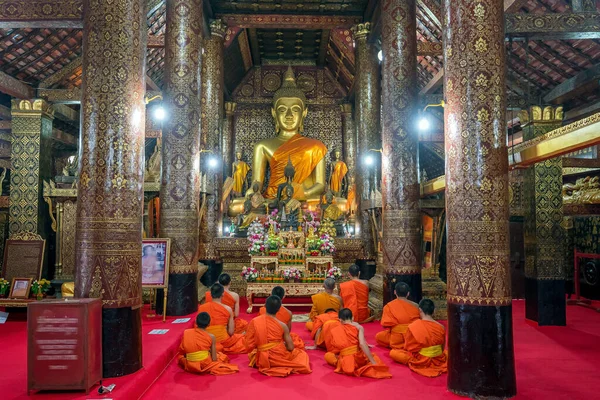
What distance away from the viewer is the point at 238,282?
12.0 m

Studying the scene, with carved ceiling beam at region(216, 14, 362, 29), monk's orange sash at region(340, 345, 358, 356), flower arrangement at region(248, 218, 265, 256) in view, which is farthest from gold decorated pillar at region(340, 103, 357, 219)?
monk's orange sash at region(340, 345, 358, 356)

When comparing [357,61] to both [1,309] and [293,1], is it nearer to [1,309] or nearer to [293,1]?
[293,1]

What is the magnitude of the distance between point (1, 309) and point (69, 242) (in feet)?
5.58

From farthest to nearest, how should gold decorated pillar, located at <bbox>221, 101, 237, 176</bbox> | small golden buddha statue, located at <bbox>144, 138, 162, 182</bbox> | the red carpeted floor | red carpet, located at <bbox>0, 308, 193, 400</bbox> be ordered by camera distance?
gold decorated pillar, located at <bbox>221, 101, 237, 176</bbox> → small golden buddha statue, located at <bbox>144, 138, 162, 182</bbox> → the red carpeted floor → red carpet, located at <bbox>0, 308, 193, 400</bbox>

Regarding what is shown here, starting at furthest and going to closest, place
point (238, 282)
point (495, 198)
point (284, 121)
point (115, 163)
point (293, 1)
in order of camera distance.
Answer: point (284, 121)
point (293, 1)
point (238, 282)
point (115, 163)
point (495, 198)

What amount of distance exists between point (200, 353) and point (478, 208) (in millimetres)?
3294

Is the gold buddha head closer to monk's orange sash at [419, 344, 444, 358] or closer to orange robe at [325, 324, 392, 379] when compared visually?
orange robe at [325, 324, 392, 379]

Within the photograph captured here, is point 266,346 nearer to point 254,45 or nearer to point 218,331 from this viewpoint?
point 218,331

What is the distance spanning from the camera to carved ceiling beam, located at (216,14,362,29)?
12.7m

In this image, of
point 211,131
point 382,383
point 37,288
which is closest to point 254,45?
point 211,131

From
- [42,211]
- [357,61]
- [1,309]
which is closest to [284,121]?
[357,61]

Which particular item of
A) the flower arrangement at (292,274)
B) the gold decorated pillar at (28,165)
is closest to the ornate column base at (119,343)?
the flower arrangement at (292,274)

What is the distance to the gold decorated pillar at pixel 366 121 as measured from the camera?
11695 mm

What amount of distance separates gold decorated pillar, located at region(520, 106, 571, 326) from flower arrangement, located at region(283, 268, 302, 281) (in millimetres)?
4130
